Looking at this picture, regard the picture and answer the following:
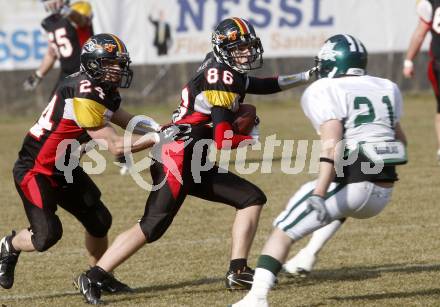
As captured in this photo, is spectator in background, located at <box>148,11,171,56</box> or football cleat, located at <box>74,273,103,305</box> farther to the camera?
spectator in background, located at <box>148,11,171,56</box>

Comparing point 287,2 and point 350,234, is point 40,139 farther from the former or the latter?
point 287,2

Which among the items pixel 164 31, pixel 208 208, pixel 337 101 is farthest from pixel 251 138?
pixel 164 31

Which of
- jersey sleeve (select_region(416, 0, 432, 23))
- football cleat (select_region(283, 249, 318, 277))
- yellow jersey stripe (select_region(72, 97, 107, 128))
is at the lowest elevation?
football cleat (select_region(283, 249, 318, 277))

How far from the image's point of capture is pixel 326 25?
16.6 meters

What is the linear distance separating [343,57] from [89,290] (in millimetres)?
1869

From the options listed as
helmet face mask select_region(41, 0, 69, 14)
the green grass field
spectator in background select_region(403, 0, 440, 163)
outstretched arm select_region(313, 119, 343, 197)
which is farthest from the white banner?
outstretched arm select_region(313, 119, 343, 197)

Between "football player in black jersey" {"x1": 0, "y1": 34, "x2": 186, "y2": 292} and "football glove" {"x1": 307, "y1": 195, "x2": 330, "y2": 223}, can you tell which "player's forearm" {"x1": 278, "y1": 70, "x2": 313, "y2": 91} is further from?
"football glove" {"x1": 307, "y1": 195, "x2": 330, "y2": 223}

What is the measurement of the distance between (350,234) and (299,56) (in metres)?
9.69

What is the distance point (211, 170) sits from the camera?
559 centimetres

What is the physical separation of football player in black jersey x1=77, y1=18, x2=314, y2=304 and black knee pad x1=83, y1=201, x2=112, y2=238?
322 mm

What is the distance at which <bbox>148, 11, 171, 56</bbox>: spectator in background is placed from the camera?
16.0m

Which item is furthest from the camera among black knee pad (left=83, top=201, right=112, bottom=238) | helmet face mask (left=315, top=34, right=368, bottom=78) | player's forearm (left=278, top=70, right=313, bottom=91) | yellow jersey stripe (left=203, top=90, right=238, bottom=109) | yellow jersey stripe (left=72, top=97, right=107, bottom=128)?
player's forearm (left=278, top=70, right=313, bottom=91)

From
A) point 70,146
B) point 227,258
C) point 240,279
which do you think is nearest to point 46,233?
point 70,146

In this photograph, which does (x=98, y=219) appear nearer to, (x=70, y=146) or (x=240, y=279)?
(x=70, y=146)
